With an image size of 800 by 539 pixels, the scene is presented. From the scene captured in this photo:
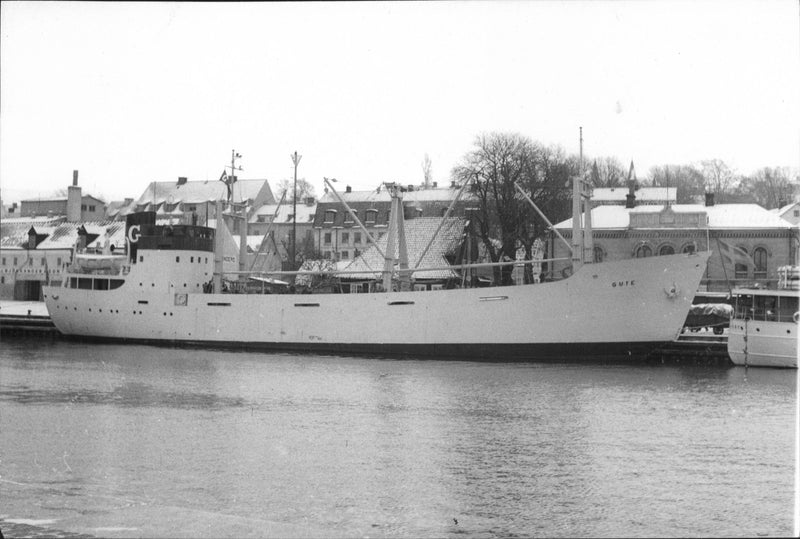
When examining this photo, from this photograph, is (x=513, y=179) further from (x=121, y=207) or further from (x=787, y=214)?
(x=121, y=207)

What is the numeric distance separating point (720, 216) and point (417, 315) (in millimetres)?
14496

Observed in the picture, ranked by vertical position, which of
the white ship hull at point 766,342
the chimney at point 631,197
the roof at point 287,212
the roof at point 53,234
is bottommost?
the white ship hull at point 766,342

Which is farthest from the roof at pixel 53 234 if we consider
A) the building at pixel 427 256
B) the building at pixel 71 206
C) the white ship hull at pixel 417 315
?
the building at pixel 427 256

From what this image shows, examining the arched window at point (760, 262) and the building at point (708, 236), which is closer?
the building at point (708, 236)

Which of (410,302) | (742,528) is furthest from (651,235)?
(742,528)

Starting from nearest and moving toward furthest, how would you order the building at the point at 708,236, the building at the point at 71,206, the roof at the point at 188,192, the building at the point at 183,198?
the building at the point at 708,236
the building at the point at 71,206
the building at the point at 183,198
the roof at the point at 188,192

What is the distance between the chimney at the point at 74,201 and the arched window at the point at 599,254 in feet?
90.3

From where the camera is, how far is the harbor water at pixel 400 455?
9.62 m

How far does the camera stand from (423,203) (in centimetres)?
6031

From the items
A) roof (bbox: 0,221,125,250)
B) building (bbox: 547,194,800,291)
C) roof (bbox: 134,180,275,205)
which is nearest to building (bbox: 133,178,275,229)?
roof (bbox: 134,180,275,205)

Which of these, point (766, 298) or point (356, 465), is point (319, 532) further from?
point (766, 298)

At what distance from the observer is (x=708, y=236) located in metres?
35.9

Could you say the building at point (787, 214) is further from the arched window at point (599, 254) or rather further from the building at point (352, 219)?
the building at point (352, 219)

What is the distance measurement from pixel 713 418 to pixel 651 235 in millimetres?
22634
